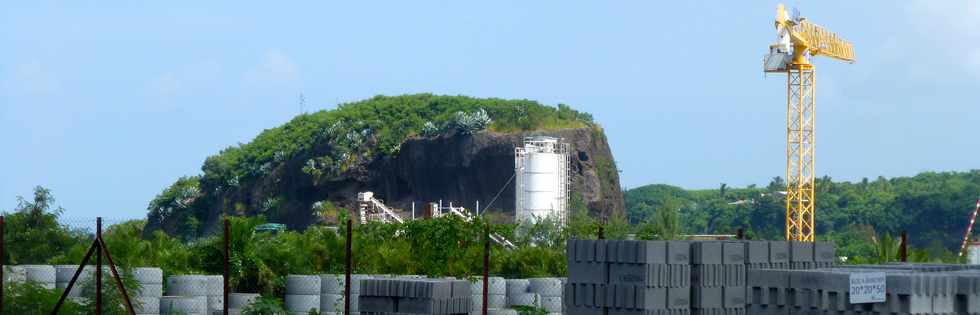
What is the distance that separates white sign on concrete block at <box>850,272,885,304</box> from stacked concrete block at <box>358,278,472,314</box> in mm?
7175

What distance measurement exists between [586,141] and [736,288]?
60318 millimetres

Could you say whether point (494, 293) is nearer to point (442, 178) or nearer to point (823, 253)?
point (823, 253)

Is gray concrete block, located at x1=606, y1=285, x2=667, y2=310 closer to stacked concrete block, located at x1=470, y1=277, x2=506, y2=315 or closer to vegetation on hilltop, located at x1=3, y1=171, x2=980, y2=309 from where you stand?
stacked concrete block, located at x1=470, y1=277, x2=506, y2=315

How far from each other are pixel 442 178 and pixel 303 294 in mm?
55638

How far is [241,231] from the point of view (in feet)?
83.3

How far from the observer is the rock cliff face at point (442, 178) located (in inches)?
3036

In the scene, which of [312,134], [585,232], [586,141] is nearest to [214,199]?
[312,134]

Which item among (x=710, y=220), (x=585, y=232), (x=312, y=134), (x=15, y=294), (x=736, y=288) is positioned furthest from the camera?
(x=710, y=220)

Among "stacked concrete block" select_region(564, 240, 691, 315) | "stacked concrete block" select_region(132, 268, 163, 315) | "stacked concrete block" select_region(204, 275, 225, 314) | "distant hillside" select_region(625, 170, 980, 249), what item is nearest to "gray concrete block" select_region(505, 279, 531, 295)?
"stacked concrete block" select_region(204, 275, 225, 314)

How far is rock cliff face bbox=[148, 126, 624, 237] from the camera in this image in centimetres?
7712

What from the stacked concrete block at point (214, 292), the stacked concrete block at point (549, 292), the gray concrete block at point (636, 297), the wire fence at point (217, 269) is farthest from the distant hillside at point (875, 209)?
the gray concrete block at point (636, 297)

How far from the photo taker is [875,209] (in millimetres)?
120500

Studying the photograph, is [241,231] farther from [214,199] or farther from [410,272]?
[214,199]

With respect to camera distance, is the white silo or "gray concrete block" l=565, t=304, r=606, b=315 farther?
the white silo
